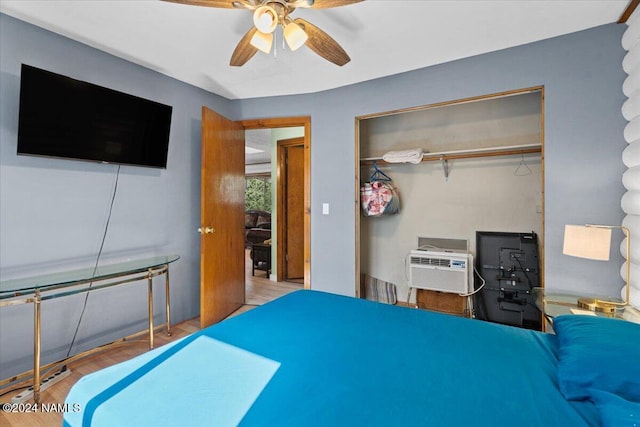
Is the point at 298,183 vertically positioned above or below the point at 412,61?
below

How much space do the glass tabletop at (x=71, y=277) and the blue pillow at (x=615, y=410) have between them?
103 inches

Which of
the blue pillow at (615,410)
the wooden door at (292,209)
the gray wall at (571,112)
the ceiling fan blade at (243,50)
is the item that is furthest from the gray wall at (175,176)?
the wooden door at (292,209)

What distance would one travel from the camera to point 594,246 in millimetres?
1728

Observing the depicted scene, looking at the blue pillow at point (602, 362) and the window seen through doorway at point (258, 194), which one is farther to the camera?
the window seen through doorway at point (258, 194)

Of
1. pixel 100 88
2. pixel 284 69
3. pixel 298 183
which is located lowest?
pixel 298 183

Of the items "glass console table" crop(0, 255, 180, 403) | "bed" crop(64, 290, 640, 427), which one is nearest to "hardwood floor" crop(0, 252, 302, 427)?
"glass console table" crop(0, 255, 180, 403)

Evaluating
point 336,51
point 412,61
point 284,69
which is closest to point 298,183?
point 284,69

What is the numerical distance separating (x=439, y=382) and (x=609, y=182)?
81.1 inches

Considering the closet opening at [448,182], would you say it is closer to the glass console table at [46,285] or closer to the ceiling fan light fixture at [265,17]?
the ceiling fan light fixture at [265,17]

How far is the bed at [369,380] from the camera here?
2.73 ft

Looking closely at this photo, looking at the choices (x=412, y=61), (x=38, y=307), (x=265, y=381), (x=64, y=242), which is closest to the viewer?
(x=265, y=381)

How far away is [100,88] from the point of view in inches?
89.5

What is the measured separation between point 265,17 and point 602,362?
76.9 inches

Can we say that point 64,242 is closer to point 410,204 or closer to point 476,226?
point 410,204
